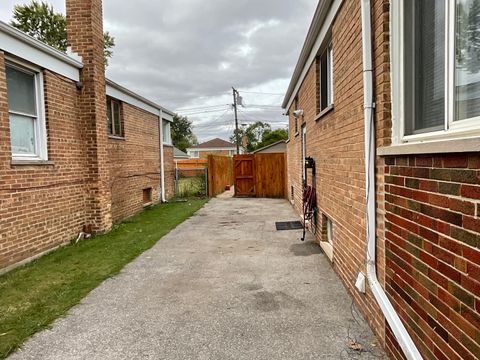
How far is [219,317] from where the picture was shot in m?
3.72

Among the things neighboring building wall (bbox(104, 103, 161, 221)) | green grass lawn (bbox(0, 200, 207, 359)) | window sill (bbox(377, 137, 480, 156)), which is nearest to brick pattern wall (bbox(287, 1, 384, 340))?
window sill (bbox(377, 137, 480, 156))

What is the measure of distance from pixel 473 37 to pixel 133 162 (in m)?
10.9

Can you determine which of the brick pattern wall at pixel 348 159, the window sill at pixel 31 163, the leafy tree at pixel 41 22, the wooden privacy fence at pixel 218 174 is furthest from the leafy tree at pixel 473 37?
the leafy tree at pixel 41 22

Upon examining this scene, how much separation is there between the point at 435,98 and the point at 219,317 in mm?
2816

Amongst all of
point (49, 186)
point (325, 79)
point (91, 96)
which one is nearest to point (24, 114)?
point (49, 186)

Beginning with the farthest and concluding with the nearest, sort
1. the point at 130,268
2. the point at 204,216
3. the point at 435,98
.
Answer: the point at 204,216 → the point at 130,268 → the point at 435,98

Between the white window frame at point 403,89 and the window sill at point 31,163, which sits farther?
the window sill at point 31,163

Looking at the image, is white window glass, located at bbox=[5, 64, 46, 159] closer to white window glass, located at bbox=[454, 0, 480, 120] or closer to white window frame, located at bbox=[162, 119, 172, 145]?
white window glass, located at bbox=[454, 0, 480, 120]

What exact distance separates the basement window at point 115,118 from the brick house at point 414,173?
7.78 metres

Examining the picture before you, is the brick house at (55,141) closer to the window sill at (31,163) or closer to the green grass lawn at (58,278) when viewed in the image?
the window sill at (31,163)

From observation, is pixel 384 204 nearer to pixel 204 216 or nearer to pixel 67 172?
pixel 67 172

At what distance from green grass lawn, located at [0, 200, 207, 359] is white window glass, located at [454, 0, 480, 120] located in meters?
3.85

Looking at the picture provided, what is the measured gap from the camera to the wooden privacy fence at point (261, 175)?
16.9 metres

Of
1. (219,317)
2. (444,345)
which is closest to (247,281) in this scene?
(219,317)
